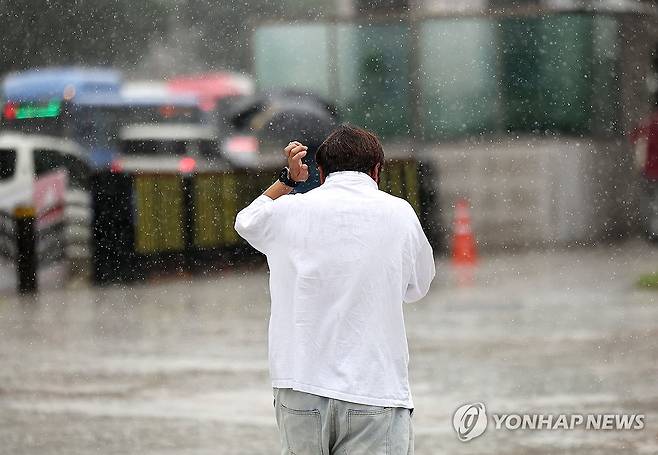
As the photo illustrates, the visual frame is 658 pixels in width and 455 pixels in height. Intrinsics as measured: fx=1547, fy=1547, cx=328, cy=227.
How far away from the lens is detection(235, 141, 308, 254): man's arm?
384cm

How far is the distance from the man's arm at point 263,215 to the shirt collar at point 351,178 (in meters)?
0.11

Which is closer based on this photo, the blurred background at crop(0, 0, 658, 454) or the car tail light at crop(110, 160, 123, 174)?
the blurred background at crop(0, 0, 658, 454)

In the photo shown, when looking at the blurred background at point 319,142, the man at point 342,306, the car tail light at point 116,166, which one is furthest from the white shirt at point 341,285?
the car tail light at point 116,166

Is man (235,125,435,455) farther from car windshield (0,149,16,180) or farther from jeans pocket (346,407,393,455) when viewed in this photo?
car windshield (0,149,16,180)

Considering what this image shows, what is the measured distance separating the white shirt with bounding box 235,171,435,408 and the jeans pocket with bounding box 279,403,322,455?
0.22 ft

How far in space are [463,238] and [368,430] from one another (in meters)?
2.79

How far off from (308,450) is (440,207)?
2.83 meters

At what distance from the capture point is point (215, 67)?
637cm

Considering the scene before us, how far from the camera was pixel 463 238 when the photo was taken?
6430mm

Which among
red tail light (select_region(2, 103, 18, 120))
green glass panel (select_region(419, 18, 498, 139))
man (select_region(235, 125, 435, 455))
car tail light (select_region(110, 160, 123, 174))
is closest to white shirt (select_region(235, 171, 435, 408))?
man (select_region(235, 125, 435, 455))

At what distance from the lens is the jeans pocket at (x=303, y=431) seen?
3.75m

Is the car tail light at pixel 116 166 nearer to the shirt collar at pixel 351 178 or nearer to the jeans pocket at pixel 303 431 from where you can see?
the shirt collar at pixel 351 178

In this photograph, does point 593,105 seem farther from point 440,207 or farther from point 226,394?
point 226,394

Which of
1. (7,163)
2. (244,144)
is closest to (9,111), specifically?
(7,163)
